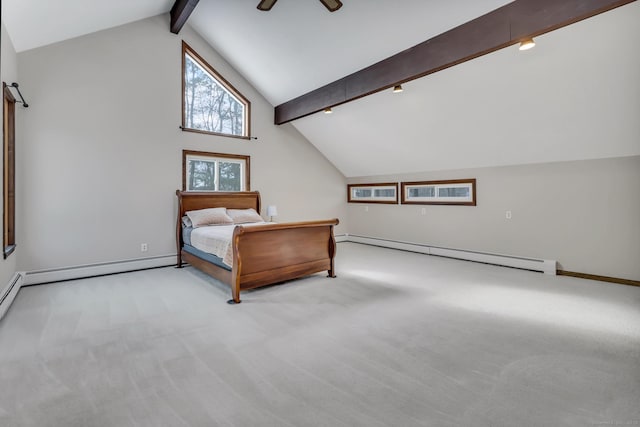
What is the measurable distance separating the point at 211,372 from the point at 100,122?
420 centimetres

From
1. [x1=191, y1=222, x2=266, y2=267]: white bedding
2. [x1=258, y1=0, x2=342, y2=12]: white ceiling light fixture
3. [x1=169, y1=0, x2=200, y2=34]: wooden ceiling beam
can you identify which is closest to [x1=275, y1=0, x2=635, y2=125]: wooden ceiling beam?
[x1=258, y1=0, x2=342, y2=12]: white ceiling light fixture

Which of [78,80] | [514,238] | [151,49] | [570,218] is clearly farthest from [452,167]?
[78,80]

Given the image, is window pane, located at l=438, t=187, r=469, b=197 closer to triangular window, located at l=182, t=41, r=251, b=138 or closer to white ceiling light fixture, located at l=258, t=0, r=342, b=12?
white ceiling light fixture, located at l=258, t=0, r=342, b=12

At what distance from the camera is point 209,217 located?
16.2ft

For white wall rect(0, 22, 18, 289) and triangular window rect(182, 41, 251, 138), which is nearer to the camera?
white wall rect(0, 22, 18, 289)

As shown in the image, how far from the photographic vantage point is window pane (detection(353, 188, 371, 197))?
24.2ft

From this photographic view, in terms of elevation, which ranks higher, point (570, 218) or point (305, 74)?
point (305, 74)

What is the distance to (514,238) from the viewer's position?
4875mm

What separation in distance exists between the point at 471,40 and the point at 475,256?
353 centimetres

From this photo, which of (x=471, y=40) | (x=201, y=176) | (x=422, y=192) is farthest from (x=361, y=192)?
(x=471, y=40)

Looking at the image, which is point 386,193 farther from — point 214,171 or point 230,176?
point 214,171

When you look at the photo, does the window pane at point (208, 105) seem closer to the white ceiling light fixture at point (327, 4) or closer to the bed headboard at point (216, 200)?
the bed headboard at point (216, 200)

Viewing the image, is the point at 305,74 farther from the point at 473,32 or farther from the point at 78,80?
the point at 78,80

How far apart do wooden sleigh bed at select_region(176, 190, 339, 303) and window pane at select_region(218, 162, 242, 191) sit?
1.26 metres
